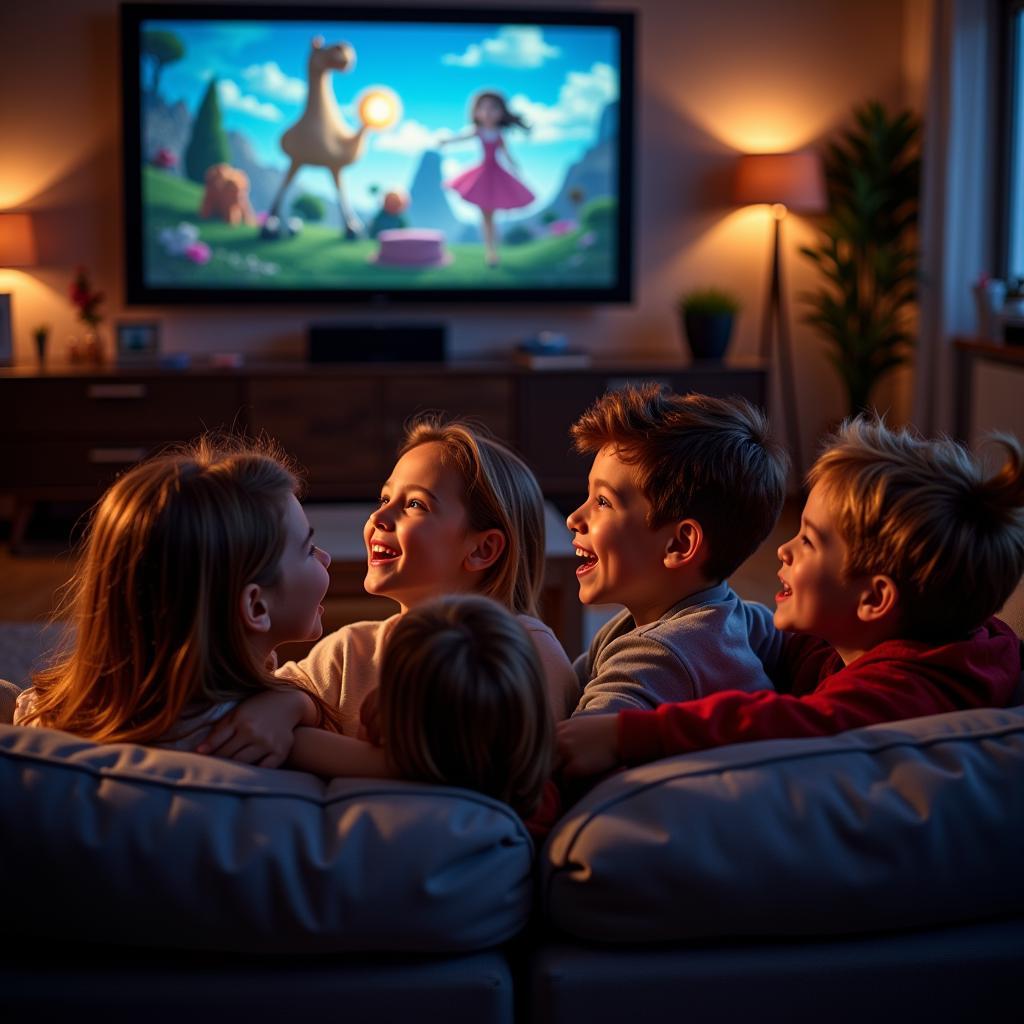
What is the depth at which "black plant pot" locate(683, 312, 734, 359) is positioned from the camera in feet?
18.5

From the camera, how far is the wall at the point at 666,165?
5.65 meters

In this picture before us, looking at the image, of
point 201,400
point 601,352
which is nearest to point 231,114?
point 201,400

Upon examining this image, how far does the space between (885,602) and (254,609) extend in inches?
22.9

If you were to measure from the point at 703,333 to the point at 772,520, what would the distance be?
4259 millimetres

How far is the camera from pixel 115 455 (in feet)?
17.4

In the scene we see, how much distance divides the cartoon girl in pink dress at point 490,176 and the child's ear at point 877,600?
4747 millimetres

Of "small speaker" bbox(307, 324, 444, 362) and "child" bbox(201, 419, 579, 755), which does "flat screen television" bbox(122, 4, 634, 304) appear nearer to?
"small speaker" bbox(307, 324, 444, 362)

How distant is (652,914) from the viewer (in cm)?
97

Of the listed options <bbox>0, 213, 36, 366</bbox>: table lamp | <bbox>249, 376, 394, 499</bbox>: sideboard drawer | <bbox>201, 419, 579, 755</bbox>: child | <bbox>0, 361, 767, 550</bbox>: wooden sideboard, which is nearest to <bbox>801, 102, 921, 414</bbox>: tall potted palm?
<bbox>0, 361, 767, 550</bbox>: wooden sideboard

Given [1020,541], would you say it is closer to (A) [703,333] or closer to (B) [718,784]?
(B) [718,784]

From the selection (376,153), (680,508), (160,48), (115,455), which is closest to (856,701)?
(680,508)

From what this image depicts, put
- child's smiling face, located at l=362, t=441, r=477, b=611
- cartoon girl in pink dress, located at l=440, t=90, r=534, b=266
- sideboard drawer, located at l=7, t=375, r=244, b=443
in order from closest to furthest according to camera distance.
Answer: child's smiling face, located at l=362, t=441, r=477, b=611 → sideboard drawer, located at l=7, t=375, r=244, b=443 → cartoon girl in pink dress, located at l=440, t=90, r=534, b=266

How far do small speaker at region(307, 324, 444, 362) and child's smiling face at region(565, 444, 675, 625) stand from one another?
4189 millimetres

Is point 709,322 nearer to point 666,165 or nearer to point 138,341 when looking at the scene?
point 666,165
